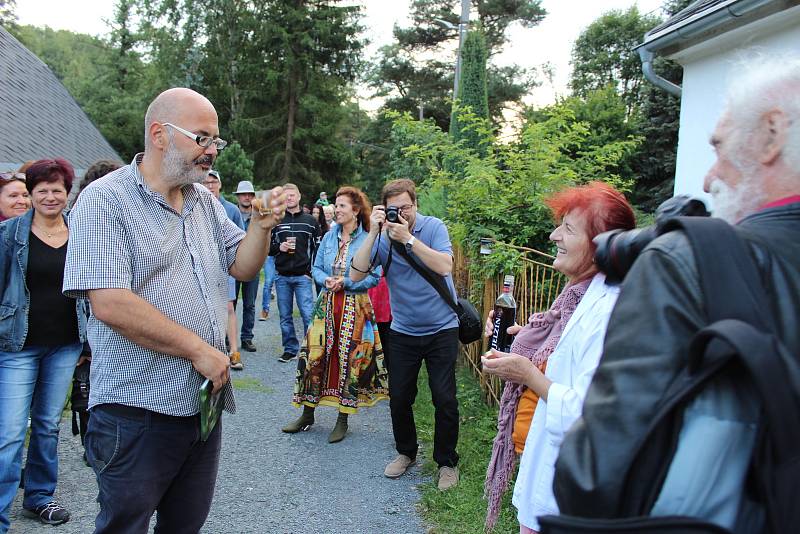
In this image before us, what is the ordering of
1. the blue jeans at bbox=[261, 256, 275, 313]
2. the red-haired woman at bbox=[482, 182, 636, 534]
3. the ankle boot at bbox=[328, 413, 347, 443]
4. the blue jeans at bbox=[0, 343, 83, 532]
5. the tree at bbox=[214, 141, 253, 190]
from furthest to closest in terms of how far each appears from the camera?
the tree at bbox=[214, 141, 253, 190]
the blue jeans at bbox=[261, 256, 275, 313]
the ankle boot at bbox=[328, 413, 347, 443]
the blue jeans at bbox=[0, 343, 83, 532]
the red-haired woman at bbox=[482, 182, 636, 534]

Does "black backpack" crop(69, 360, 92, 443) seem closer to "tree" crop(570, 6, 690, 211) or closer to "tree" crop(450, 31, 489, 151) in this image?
"tree" crop(450, 31, 489, 151)

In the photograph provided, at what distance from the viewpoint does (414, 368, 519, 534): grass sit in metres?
3.74

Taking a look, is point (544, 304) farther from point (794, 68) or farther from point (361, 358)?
point (794, 68)

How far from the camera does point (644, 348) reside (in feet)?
3.43

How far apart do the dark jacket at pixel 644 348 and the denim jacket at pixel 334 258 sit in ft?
13.9

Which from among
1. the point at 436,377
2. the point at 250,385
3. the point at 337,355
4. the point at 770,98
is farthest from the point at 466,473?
the point at 770,98

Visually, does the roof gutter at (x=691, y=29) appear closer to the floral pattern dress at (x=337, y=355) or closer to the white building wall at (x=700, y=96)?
the white building wall at (x=700, y=96)

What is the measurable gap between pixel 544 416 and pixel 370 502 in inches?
91.1

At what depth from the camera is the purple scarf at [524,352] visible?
2.44 metres

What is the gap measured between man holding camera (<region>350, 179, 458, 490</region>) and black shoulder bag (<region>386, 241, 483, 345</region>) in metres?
0.03

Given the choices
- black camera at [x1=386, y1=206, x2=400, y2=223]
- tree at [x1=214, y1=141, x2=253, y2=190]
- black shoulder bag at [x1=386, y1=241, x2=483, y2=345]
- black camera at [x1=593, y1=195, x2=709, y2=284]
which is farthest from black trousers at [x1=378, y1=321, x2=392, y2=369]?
tree at [x1=214, y1=141, x2=253, y2=190]

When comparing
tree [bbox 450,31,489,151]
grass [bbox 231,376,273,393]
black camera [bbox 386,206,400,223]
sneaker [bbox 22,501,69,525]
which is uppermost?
tree [bbox 450,31,489,151]

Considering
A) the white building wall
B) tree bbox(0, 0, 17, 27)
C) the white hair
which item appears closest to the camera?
the white hair

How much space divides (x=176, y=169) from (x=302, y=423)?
358cm
